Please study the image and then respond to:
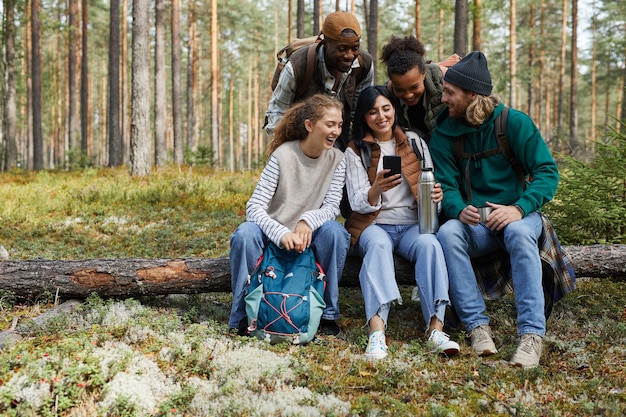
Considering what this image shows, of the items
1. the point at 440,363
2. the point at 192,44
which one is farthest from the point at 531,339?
the point at 192,44

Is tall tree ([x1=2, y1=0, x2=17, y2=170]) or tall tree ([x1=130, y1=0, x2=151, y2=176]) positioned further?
tall tree ([x1=2, y1=0, x2=17, y2=170])

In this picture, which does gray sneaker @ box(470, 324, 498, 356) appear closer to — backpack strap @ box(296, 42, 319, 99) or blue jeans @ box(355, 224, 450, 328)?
blue jeans @ box(355, 224, 450, 328)

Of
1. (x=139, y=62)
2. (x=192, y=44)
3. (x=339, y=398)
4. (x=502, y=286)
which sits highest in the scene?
(x=192, y=44)

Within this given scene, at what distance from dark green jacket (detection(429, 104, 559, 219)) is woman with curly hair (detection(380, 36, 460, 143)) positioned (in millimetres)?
257

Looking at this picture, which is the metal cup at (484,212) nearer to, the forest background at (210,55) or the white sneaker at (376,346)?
the white sneaker at (376,346)

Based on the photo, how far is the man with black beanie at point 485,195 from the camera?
397 cm

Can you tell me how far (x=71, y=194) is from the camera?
10.9m

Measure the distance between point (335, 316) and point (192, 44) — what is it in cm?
2631

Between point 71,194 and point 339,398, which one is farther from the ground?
point 71,194

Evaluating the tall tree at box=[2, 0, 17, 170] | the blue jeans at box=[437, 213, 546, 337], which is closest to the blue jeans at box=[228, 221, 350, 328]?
the blue jeans at box=[437, 213, 546, 337]

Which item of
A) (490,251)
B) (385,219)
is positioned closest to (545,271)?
(490,251)

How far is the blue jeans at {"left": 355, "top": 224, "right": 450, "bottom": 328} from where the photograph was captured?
13.4 ft

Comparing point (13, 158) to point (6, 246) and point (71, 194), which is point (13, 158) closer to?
point (71, 194)

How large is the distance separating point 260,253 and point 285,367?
1.04 meters
